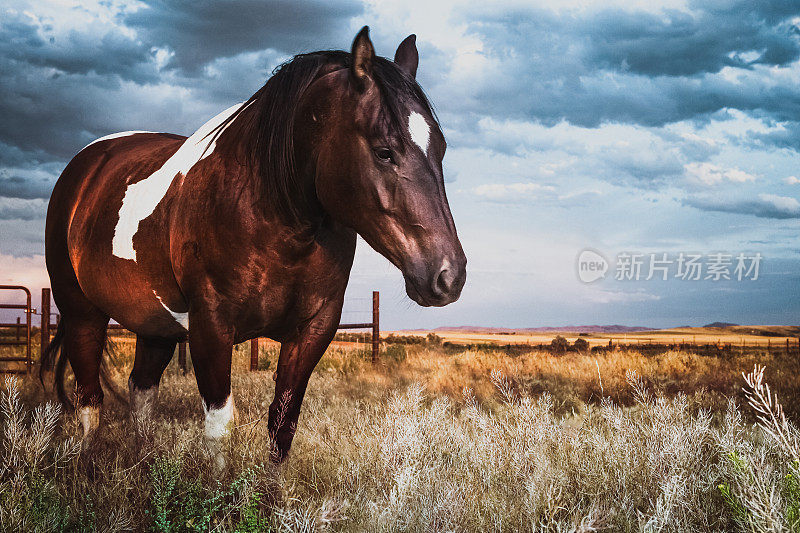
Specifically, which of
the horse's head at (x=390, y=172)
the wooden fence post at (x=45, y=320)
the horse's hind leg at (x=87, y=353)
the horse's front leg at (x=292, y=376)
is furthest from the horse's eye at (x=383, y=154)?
the wooden fence post at (x=45, y=320)

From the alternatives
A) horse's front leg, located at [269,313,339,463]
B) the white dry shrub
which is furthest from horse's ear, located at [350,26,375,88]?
the white dry shrub

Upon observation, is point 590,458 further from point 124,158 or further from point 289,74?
point 124,158

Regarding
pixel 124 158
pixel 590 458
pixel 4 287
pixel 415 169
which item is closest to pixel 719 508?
pixel 590 458

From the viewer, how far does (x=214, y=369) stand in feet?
11.7

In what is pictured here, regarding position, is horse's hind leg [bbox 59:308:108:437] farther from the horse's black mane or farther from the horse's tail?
the horse's black mane

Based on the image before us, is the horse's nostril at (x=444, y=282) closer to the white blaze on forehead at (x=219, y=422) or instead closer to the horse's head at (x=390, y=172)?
the horse's head at (x=390, y=172)

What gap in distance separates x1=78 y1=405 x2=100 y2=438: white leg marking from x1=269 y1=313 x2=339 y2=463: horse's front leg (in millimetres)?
2299

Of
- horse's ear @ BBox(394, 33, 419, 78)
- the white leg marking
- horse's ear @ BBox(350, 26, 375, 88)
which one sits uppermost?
horse's ear @ BBox(394, 33, 419, 78)

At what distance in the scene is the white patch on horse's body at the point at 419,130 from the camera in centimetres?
288

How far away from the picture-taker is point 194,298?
11.9ft

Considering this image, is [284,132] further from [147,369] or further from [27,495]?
[147,369]

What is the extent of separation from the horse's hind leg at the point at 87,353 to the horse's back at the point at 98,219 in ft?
0.79

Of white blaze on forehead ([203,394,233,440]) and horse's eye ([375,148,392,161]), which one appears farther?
white blaze on forehead ([203,394,233,440])

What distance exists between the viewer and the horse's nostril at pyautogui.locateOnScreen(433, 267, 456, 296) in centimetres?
274
